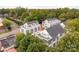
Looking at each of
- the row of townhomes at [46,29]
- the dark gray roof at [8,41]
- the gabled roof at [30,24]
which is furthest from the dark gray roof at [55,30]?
the dark gray roof at [8,41]

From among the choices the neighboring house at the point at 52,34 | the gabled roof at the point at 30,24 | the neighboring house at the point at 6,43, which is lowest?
the neighboring house at the point at 6,43

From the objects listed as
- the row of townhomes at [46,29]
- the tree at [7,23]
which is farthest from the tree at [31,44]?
the tree at [7,23]

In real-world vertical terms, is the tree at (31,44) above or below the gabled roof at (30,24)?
below

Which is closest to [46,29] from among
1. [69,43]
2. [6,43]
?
[69,43]

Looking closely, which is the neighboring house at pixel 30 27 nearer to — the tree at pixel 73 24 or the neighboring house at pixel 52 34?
the neighboring house at pixel 52 34

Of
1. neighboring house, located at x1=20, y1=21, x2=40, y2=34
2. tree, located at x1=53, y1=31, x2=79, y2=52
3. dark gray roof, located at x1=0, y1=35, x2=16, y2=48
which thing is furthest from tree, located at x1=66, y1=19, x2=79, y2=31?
dark gray roof, located at x1=0, y1=35, x2=16, y2=48

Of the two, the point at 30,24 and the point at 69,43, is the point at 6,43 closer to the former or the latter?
the point at 30,24
